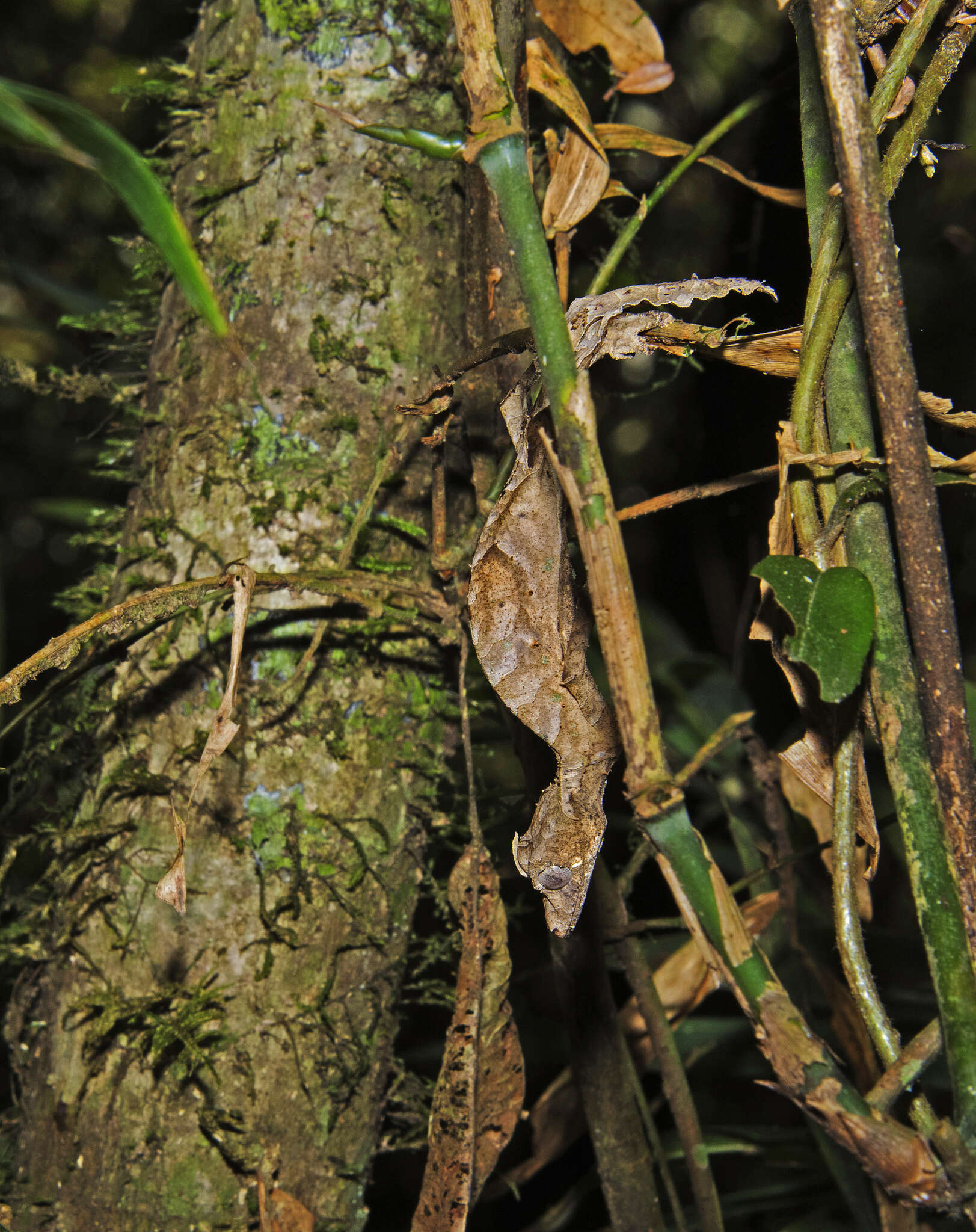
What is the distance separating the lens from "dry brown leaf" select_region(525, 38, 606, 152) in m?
0.58

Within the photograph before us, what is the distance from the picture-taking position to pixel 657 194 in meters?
0.62

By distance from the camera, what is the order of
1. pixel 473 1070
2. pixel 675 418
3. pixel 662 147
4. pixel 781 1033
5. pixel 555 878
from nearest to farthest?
pixel 781 1033
pixel 555 878
pixel 473 1070
pixel 662 147
pixel 675 418

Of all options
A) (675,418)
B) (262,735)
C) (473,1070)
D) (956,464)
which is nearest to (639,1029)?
(473,1070)

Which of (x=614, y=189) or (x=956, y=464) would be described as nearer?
(x=956, y=464)

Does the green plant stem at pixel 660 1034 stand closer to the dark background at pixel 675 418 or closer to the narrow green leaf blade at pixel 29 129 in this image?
the dark background at pixel 675 418

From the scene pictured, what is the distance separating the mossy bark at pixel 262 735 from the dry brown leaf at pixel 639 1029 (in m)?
0.28

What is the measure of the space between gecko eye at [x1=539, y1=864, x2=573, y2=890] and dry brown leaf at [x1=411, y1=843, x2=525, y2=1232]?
173 mm

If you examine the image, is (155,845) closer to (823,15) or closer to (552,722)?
(552,722)

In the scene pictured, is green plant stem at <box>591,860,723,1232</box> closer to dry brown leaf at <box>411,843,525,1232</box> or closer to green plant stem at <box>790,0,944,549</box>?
dry brown leaf at <box>411,843,525,1232</box>

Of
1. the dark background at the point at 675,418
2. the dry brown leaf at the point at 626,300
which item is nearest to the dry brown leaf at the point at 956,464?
the dry brown leaf at the point at 626,300

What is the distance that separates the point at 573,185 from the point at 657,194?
6 cm

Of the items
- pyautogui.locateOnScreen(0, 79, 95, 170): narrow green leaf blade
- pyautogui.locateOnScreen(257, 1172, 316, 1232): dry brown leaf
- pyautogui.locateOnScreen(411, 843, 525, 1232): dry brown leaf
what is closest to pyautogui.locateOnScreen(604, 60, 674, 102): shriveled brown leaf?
pyautogui.locateOnScreen(0, 79, 95, 170): narrow green leaf blade

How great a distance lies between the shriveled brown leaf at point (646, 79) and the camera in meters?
0.73

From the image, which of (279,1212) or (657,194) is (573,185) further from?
(279,1212)
